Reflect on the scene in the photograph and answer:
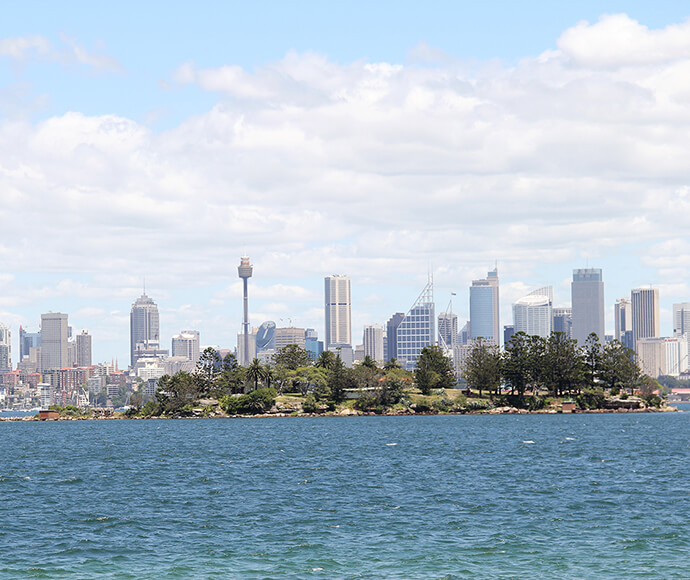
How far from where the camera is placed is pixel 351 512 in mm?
65375

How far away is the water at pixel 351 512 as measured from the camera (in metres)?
48.9

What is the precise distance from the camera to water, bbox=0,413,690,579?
161 ft

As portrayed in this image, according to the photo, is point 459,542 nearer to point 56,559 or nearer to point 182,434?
point 56,559

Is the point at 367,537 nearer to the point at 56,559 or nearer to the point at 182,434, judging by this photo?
the point at 56,559

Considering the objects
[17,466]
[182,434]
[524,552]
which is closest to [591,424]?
[182,434]

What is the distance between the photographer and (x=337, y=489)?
257 feet

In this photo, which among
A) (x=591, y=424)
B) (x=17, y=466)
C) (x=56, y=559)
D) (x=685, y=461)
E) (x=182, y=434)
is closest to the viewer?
(x=56, y=559)

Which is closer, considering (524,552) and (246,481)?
(524,552)

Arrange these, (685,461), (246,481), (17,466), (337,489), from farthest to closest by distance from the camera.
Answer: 1. (17,466)
2. (685,461)
3. (246,481)
4. (337,489)

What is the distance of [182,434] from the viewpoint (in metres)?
173

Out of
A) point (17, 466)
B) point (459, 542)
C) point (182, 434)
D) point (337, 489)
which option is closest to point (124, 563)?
point (459, 542)

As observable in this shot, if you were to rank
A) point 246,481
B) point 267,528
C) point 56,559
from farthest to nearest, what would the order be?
point 246,481 → point 267,528 → point 56,559

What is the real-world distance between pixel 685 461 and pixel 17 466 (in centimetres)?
7348

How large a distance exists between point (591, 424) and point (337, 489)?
120 m
